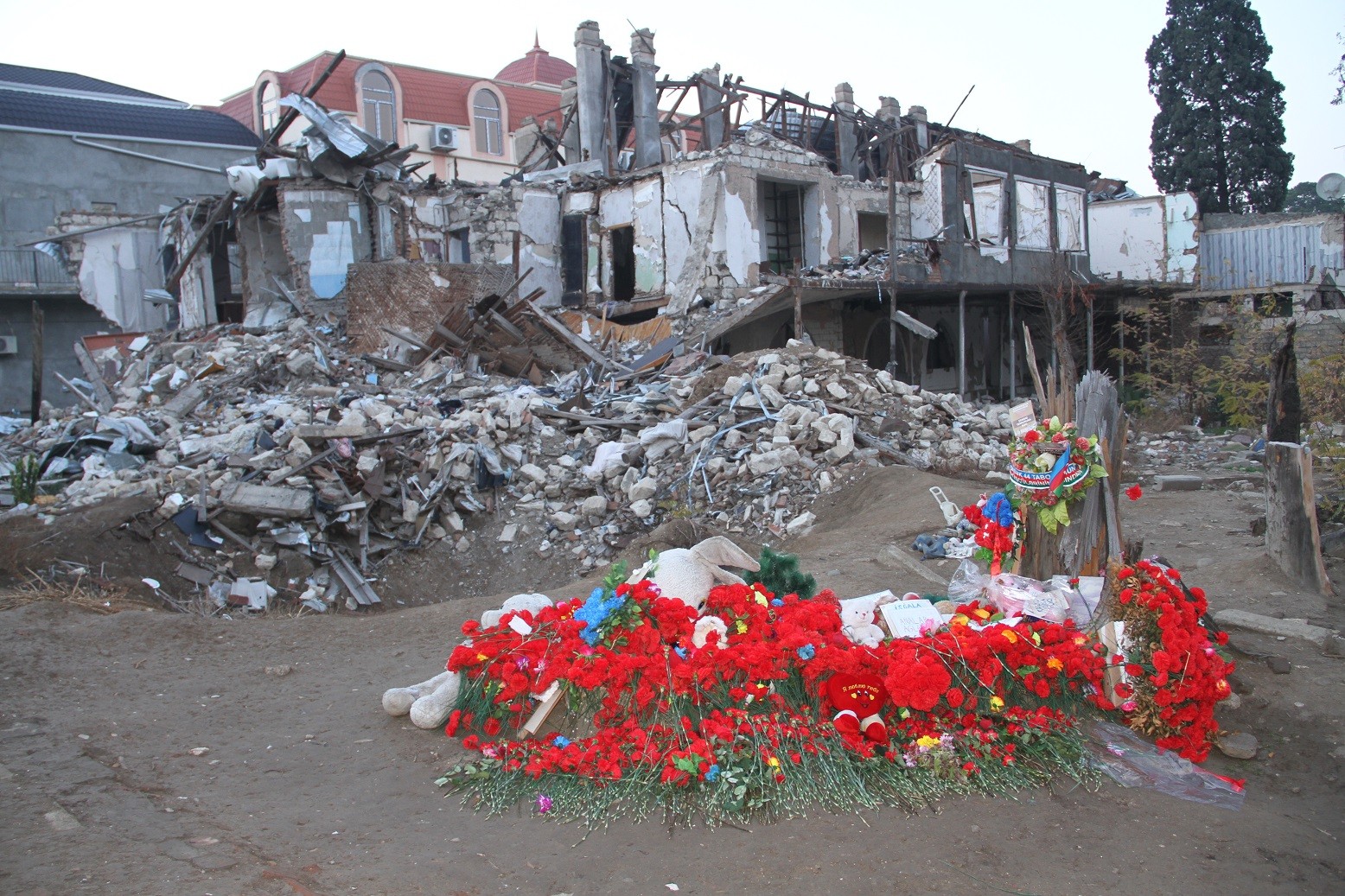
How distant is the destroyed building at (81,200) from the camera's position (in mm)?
20156

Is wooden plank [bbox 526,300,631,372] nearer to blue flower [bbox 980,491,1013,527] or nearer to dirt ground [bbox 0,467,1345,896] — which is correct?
dirt ground [bbox 0,467,1345,896]

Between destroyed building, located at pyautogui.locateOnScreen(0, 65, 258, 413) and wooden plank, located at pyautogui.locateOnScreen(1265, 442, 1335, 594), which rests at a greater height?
destroyed building, located at pyautogui.locateOnScreen(0, 65, 258, 413)

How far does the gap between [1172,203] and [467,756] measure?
23.6 meters

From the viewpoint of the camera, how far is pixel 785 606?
443cm

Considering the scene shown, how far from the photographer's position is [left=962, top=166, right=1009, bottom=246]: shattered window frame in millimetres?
17469

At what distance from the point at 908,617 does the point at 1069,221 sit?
59.0 feet

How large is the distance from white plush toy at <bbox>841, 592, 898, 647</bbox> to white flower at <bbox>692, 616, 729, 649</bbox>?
22.1 inches

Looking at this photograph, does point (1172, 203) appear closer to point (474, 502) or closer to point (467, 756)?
point (474, 502)

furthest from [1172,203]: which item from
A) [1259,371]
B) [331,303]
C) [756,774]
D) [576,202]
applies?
[756,774]

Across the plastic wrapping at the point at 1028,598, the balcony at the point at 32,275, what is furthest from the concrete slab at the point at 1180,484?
the balcony at the point at 32,275

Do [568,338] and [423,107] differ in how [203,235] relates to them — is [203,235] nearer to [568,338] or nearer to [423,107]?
[568,338]

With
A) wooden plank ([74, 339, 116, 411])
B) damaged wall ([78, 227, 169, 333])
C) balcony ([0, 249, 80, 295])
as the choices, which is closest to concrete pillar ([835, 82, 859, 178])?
wooden plank ([74, 339, 116, 411])

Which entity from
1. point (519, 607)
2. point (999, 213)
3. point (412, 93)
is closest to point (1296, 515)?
point (519, 607)

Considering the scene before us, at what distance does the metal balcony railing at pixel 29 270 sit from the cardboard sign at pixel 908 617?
Result: 883 inches
